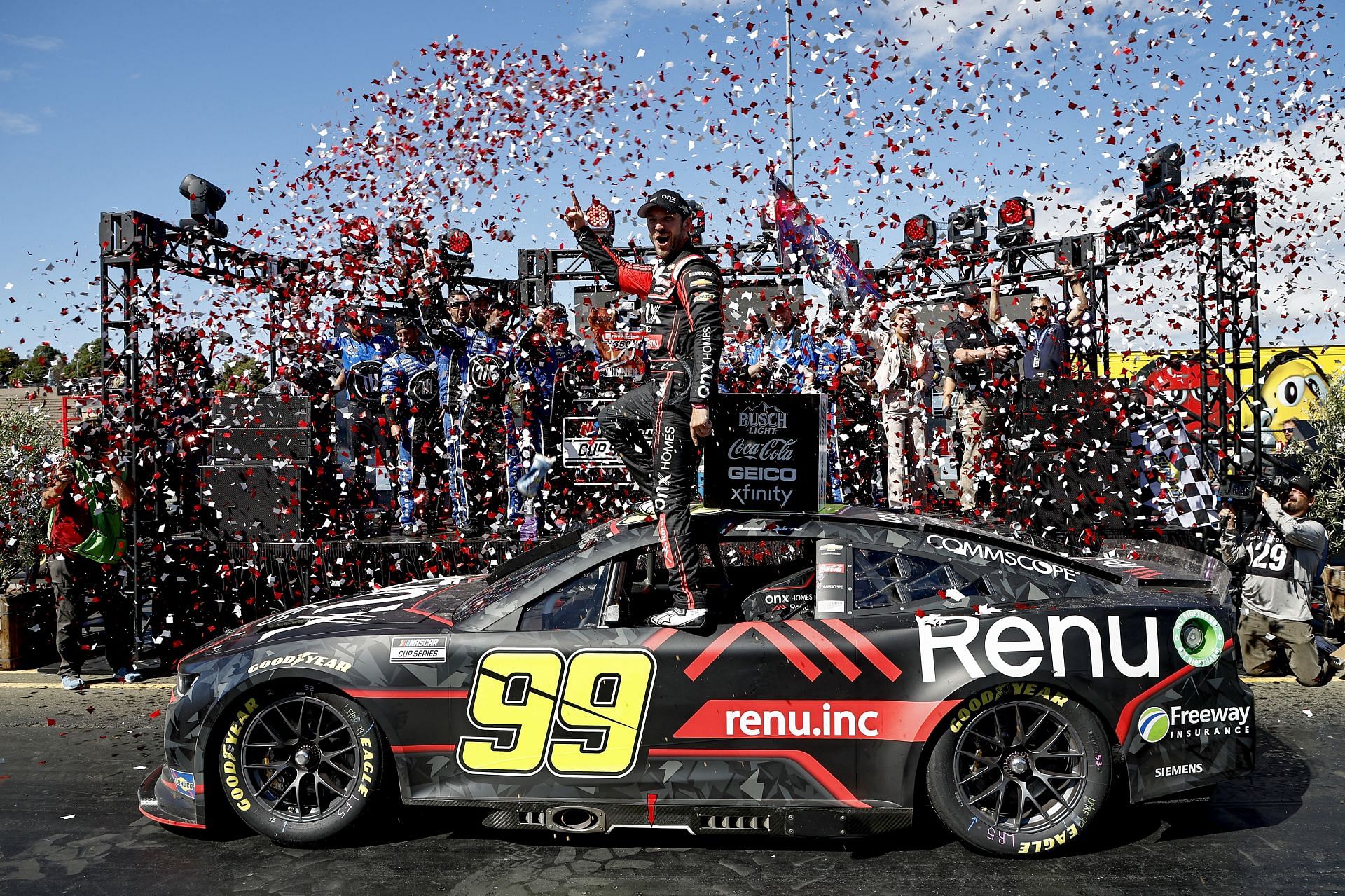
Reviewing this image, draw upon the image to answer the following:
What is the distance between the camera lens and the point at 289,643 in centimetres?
388

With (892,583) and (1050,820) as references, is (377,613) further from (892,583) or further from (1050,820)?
(1050,820)

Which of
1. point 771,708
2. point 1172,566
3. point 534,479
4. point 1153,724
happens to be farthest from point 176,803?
point 534,479

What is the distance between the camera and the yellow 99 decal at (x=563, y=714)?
12.1 feet

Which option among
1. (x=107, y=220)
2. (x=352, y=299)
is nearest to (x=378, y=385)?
(x=352, y=299)

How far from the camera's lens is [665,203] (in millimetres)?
4531

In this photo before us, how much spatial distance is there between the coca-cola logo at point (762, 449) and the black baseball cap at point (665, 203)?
117 centimetres

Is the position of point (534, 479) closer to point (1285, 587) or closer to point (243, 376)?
point (243, 376)

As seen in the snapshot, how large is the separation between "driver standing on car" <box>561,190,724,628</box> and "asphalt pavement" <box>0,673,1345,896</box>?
142cm

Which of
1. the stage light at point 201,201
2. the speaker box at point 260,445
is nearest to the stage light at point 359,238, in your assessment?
the stage light at point 201,201

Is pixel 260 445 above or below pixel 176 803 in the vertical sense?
above

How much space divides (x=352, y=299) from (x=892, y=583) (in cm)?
741

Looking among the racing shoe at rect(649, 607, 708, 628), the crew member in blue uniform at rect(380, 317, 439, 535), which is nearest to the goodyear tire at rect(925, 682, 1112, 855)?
the racing shoe at rect(649, 607, 708, 628)

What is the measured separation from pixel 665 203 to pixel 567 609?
1.99 m

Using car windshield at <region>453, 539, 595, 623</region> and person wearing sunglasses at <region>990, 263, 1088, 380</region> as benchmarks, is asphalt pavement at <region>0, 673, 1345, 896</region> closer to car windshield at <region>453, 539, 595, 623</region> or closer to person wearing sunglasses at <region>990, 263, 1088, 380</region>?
car windshield at <region>453, 539, 595, 623</region>
